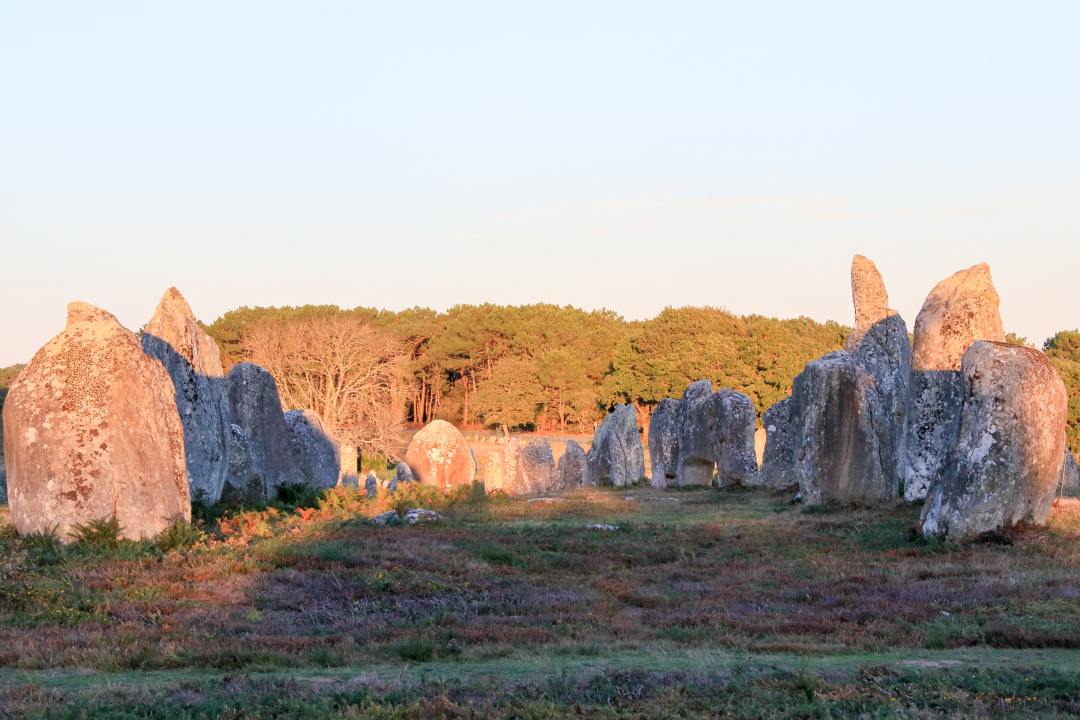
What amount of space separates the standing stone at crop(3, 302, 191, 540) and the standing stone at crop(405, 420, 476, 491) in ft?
77.2

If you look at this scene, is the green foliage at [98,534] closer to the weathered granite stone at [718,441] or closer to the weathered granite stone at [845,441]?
the weathered granite stone at [845,441]

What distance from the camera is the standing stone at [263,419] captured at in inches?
1192

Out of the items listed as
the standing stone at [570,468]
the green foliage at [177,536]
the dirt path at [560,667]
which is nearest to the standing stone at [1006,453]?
the dirt path at [560,667]

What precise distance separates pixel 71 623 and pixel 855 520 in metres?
14.9

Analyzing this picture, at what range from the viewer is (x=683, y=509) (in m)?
28.8

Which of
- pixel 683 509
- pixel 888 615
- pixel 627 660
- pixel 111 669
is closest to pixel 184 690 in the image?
pixel 111 669

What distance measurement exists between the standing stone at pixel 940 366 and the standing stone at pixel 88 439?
14551 millimetres

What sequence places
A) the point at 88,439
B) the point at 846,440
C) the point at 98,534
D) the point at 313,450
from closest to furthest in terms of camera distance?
1. the point at 98,534
2. the point at 88,439
3. the point at 846,440
4. the point at 313,450

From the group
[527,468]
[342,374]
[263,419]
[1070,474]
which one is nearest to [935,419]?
[263,419]

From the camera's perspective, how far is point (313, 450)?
3372 centimetres

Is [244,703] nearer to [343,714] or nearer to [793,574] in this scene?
[343,714]

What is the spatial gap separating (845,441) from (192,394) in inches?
527

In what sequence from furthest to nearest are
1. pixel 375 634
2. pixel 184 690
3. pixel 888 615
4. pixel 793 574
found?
pixel 793 574
pixel 888 615
pixel 375 634
pixel 184 690

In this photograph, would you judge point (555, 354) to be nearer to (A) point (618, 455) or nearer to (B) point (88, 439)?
(A) point (618, 455)
